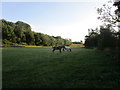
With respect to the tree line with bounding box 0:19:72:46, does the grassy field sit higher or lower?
lower

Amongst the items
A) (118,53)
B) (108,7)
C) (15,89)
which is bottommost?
(15,89)

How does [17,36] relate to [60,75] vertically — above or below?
above

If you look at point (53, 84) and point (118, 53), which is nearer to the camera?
point (53, 84)

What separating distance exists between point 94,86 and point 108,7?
1216 centimetres

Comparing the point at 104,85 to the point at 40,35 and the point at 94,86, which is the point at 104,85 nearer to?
the point at 94,86

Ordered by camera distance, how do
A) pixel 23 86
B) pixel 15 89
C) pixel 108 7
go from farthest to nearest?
pixel 108 7, pixel 23 86, pixel 15 89

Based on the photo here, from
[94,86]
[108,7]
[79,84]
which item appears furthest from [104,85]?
[108,7]

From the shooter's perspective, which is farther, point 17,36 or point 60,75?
point 17,36

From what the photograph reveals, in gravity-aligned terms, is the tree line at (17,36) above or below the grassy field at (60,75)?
above

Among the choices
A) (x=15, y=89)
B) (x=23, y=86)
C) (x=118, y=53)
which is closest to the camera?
(x=15, y=89)

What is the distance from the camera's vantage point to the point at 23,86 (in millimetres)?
3145

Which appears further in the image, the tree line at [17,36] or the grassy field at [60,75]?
the tree line at [17,36]

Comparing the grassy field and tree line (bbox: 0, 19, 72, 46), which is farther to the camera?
tree line (bbox: 0, 19, 72, 46)

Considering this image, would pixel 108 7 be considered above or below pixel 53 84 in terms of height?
above
